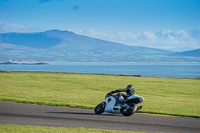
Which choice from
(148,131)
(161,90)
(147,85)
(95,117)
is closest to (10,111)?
(95,117)

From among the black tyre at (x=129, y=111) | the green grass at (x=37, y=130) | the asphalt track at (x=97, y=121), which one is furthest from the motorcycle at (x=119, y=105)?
the green grass at (x=37, y=130)

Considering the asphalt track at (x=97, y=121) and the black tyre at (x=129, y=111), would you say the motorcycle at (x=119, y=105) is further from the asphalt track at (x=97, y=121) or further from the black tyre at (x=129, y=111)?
the asphalt track at (x=97, y=121)

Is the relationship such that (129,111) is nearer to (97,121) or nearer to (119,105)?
(119,105)

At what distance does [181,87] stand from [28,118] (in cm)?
2335

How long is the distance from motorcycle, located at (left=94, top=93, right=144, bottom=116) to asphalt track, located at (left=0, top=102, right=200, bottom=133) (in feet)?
0.82

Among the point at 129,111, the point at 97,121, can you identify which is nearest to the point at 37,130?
the point at 97,121

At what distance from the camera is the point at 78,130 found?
35.7ft

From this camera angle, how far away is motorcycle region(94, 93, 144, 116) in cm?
1435

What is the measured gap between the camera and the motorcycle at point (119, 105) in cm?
1435

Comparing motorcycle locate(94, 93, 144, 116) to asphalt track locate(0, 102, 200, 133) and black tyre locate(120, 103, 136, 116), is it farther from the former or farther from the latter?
asphalt track locate(0, 102, 200, 133)

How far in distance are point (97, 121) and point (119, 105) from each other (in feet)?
6.22

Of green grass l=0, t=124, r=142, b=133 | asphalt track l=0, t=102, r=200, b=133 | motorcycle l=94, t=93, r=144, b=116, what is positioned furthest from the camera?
motorcycle l=94, t=93, r=144, b=116

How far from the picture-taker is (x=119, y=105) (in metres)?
14.8

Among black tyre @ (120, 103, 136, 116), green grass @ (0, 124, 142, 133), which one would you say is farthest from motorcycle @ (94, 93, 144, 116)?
green grass @ (0, 124, 142, 133)
